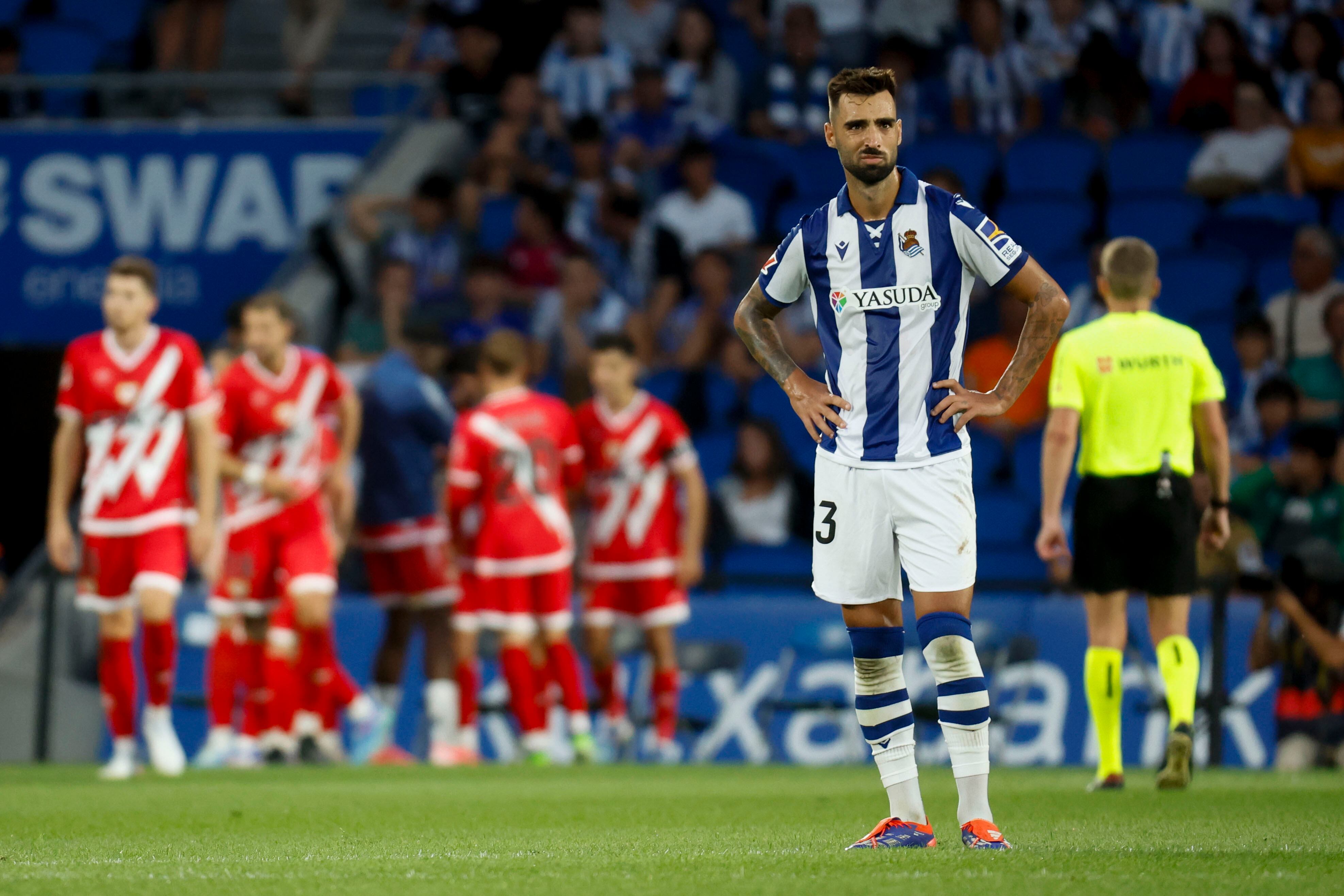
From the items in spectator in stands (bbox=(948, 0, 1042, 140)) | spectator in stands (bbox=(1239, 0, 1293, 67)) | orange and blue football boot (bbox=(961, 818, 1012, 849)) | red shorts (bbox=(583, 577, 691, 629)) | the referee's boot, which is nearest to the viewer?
orange and blue football boot (bbox=(961, 818, 1012, 849))

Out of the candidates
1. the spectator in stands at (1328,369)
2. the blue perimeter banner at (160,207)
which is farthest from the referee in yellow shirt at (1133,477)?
the blue perimeter banner at (160,207)

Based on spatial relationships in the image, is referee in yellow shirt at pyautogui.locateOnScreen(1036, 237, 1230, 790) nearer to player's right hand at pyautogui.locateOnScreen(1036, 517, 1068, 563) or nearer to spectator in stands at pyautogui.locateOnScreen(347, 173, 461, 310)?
player's right hand at pyautogui.locateOnScreen(1036, 517, 1068, 563)

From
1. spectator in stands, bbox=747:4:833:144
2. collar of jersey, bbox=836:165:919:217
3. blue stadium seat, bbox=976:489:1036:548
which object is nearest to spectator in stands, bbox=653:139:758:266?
spectator in stands, bbox=747:4:833:144

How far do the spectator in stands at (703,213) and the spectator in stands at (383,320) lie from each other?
6.66 feet

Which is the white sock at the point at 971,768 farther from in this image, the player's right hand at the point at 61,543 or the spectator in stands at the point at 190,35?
the spectator in stands at the point at 190,35

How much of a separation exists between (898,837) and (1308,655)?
621cm

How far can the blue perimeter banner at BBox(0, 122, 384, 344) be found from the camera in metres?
15.6

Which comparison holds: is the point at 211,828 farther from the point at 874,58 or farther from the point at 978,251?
the point at 874,58

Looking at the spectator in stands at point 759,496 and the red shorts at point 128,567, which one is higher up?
the spectator in stands at point 759,496

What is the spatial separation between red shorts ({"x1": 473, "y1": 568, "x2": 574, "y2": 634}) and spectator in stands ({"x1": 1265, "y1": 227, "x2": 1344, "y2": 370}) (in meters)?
5.12

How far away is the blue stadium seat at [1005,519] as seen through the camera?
12.9m

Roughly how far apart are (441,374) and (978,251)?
840 cm

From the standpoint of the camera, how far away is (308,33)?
56.2 feet

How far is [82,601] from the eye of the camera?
31.9 ft
